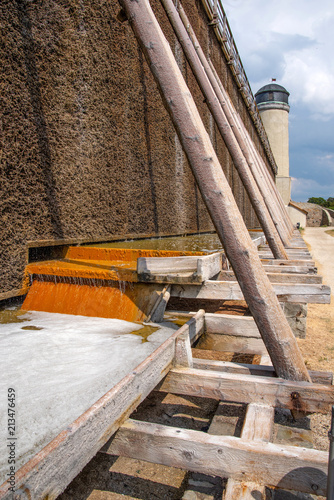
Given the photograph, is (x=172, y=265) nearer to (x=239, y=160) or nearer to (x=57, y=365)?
(x=57, y=365)

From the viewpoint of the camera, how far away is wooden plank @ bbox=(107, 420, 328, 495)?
1.63 meters

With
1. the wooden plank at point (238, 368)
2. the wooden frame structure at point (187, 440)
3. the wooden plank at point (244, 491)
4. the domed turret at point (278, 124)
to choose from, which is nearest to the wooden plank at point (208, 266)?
the wooden plank at point (238, 368)

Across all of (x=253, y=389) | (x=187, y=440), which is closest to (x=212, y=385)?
(x=253, y=389)

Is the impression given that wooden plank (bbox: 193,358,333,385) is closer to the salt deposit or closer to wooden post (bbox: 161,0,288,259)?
the salt deposit

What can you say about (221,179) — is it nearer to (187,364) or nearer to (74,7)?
(187,364)

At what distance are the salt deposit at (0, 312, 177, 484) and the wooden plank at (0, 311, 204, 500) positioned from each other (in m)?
0.16

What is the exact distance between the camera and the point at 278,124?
37.2 metres

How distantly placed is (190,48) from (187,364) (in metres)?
4.44

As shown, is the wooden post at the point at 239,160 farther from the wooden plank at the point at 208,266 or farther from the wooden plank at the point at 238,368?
the wooden plank at the point at 238,368

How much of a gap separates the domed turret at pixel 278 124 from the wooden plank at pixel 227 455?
126 feet

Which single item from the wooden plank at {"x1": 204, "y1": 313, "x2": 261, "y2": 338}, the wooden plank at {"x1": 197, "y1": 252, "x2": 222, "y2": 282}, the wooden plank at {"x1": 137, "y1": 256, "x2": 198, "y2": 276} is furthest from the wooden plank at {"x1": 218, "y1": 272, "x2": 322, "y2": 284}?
the wooden plank at {"x1": 137, "y1": 256, "x2": 198, "y2": 276}

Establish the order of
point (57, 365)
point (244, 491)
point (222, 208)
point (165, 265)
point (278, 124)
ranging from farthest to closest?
point (278, 124) → point (165, 265) → point (222, 208) → point (57, 365) → point (244, 491)

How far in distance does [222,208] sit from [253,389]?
44.6 inches

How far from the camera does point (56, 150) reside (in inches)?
166
